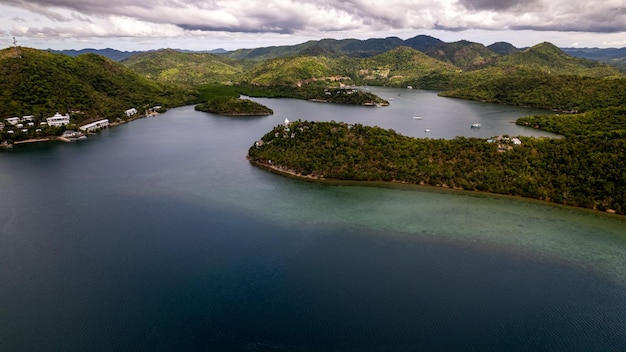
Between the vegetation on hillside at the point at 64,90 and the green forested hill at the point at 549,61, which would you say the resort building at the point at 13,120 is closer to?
the vegetation on hillside at the point at 64,90

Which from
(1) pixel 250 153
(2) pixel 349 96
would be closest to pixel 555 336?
(1) pixel 250 153

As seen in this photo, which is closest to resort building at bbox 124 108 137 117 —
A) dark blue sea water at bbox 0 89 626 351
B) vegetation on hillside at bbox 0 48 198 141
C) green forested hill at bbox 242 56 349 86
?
vegetation on hillside at bbox 0 48 198 141

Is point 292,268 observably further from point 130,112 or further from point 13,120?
point 130,112

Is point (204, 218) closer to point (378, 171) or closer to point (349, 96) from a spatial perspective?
point (378, 171)

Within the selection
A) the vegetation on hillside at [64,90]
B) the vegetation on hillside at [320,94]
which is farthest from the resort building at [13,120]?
the vegetation on hillside at [320,94]

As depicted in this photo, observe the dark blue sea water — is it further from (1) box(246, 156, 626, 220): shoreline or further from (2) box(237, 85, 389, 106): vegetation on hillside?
(2) box(237, 85, 389, 106): vegetation on hillside

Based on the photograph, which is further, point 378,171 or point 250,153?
point 250,153

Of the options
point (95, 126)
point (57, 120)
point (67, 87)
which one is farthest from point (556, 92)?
point (67, 87)
